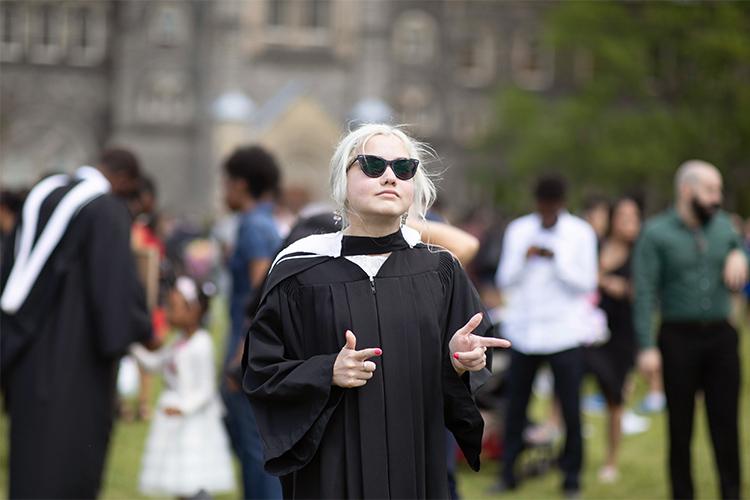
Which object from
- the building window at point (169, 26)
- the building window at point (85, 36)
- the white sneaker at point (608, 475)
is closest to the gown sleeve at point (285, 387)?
the white sneaker at point (608, 475)

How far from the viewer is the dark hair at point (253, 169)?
6453 mm

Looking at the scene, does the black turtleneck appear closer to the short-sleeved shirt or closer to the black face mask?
the short-sleeved shirt

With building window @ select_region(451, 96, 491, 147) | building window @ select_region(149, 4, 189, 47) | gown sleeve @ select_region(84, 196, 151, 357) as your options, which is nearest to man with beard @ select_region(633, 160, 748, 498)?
gown sleeve @ select_region(84, 196, 151, 357)

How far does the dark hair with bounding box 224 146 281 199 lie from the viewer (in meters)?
6.45

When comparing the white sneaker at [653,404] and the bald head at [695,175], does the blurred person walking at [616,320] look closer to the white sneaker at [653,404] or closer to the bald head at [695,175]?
the bald head at [695,175]

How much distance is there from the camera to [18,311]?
19.4 ft

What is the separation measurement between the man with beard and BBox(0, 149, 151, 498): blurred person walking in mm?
3160

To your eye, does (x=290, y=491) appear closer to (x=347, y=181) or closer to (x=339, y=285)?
(x=339, y=285)

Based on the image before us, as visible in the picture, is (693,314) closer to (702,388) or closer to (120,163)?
(702,388)

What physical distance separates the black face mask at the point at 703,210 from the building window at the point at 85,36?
44742 mm

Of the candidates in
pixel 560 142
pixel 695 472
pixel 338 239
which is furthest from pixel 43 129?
pixel 338 239

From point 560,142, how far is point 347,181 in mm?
32177

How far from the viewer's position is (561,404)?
8.27 meters

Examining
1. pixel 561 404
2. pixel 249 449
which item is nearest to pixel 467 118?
pixel 561 404
